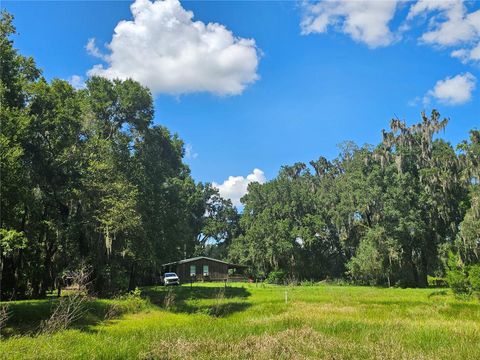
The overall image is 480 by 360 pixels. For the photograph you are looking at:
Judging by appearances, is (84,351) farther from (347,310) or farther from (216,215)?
(216,215)

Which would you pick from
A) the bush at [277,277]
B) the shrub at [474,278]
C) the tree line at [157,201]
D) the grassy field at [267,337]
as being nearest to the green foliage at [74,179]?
the tree line at [157,201]

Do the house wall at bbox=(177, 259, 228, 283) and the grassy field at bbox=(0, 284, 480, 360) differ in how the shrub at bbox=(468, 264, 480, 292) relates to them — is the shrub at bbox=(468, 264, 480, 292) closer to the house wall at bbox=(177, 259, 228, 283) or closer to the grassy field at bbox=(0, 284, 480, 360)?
Answer: the grassy field at bbox=(0, 284, 480, 360)

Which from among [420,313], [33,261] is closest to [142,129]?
[33,261]

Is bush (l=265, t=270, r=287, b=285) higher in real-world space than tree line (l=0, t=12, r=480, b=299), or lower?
lower

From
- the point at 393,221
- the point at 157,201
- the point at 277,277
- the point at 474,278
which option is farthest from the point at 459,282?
the point at 277,277

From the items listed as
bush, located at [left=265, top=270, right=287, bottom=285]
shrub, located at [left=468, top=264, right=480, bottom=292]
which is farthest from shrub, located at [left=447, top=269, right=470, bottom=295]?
bush, located at [left=265, top=270, right=287, bottom=285]

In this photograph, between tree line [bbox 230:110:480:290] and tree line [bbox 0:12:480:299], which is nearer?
tree line [bbox 0:12:480:299]

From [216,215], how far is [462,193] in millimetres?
48418

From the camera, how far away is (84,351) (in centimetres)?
1079

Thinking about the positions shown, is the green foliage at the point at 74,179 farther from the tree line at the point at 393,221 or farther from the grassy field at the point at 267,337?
the tree line at the point at 393,221

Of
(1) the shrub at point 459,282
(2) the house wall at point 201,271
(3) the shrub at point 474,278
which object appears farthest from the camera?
(2) the house wall at point 201,271

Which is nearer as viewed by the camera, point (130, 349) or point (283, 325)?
point (130, 349)

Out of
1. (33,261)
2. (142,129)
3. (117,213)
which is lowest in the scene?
(33,261)

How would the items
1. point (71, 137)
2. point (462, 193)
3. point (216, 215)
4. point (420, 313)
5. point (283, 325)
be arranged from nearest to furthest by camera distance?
1. point (283, 325)
2. point (420, 313)
3. point (71, 137)
4. point (462, 193)
5. point (216, 215)
